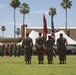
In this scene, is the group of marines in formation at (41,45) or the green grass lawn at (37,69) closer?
the green grass lawn at (37,69)

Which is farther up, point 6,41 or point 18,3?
point 18,3

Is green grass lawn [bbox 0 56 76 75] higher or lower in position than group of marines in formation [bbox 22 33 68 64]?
lower

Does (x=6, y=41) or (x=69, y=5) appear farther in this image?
(x=69, y=5)

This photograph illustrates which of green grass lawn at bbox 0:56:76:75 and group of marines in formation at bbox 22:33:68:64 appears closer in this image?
green grass lawn at bbox 0:56:76:75

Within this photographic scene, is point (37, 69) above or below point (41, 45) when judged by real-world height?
below

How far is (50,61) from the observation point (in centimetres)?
2659

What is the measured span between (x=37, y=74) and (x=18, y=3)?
330 ft

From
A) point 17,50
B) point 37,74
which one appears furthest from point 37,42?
point 17,50

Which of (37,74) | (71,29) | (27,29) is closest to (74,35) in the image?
(71,29)

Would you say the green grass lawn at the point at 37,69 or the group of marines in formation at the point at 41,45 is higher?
the group of marines in formation at the point at 41,45

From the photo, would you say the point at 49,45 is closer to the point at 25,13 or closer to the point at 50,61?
the point at 50,61

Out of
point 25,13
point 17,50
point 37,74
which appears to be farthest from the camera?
point 25,13

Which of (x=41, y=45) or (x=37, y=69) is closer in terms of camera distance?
(x=37, y=69)

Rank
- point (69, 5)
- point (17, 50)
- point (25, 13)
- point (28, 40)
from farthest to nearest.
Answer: point (25, 13)
point (69, 5)
point (17, 50)
point (28, 40)
